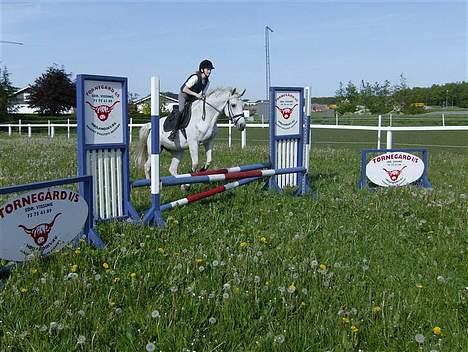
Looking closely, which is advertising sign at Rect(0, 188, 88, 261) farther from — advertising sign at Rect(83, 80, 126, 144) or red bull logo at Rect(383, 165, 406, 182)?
red bull logo at Rect(383, 165, 406, 182)

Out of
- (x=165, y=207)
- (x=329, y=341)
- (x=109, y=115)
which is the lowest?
(x=329, y=341)

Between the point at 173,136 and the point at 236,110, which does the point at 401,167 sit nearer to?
the point at 236,110

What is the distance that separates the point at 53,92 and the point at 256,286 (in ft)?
177

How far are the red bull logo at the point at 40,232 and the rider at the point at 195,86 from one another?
5.14m

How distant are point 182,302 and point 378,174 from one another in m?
6.08

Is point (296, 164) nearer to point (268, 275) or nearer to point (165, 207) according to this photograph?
point (165, 207)

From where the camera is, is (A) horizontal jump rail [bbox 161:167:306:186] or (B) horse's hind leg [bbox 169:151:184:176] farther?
(B) horse's hind leg [bbox 169:151:184:176]

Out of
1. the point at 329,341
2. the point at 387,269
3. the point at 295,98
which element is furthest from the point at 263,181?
the point at 329,341

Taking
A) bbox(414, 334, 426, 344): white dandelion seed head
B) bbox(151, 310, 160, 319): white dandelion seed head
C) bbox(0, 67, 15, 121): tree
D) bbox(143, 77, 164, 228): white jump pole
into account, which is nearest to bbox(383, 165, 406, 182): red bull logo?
bbox(143, 77, 164, 228): white jump pole

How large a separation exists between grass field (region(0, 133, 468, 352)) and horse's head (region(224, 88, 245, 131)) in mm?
2607

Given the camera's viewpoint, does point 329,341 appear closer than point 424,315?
Yes

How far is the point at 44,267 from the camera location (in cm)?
420

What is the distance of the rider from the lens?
9.13 metres

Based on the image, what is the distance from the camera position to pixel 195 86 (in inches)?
363
